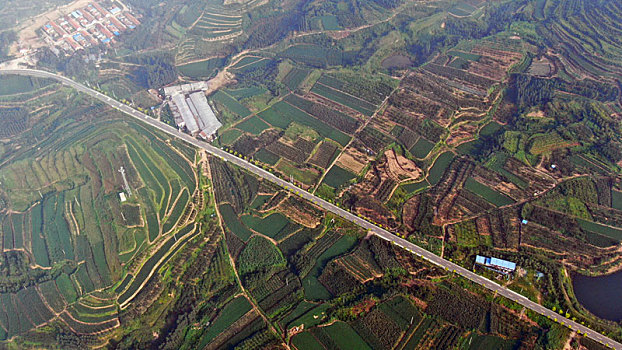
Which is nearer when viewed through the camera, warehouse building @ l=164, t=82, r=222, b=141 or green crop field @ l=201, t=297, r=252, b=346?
green crop field @ l=201, t=297, r=252, b=346

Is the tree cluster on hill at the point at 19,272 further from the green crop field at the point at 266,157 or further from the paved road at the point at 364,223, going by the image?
the green crop field at the point at 266,157

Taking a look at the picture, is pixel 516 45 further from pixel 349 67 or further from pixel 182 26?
pixel 182 26

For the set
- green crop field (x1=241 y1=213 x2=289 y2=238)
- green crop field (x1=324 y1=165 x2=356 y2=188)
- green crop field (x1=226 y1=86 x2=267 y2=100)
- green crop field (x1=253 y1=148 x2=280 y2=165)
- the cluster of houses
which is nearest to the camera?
green crop field (x1=241 y1=213 x2=289 y2=238)

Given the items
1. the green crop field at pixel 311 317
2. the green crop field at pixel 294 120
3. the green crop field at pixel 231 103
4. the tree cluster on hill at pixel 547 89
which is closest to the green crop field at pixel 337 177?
the green crop field at pixel 294 120

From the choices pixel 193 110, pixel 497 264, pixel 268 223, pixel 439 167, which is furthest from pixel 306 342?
pixel 193 110

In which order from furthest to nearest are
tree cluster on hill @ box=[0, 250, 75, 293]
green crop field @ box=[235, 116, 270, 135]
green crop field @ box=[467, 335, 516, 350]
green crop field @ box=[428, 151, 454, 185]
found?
green crop field @ box=[235, 116, 270, 135], green crop field @ box=[428, 151, 454, 185], tree cluster on hill @ box=[0, 250, 75, 293], green crop field @ box=[467, 335, 516, 350]

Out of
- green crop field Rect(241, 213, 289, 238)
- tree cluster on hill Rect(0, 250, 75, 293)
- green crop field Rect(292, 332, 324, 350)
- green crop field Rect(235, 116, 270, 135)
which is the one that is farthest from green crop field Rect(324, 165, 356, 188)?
tree cluster on hill Rect(0, 250, 75, 293)

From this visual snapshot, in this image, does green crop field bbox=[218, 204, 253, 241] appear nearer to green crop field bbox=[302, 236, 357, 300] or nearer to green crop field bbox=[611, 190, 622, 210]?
green crop field bbox=[302, 236, 357, 300]
